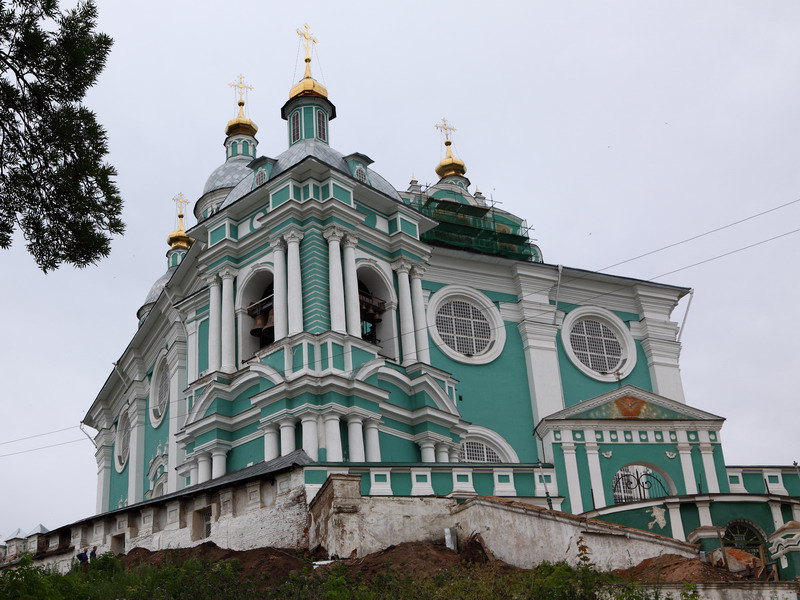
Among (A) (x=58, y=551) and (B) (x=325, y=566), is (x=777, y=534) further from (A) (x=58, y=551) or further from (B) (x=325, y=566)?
(A) (x=58, y=551)

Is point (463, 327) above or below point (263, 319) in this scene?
above

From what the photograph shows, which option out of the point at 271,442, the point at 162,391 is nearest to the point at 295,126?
the point at 162,391

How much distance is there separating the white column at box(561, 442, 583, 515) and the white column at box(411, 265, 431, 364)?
4937 mm

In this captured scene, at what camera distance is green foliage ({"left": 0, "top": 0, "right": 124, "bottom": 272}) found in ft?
37.8

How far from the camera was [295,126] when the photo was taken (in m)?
29.8

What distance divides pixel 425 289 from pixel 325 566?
1515 cm

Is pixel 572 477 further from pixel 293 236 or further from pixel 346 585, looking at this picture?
pixel 346 585

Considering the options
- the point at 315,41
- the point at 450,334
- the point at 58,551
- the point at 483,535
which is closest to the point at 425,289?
the point at 450,334

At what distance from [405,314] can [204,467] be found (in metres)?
5.72

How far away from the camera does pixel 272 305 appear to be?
26672 mm

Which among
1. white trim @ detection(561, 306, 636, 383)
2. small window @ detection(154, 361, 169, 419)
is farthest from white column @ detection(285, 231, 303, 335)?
small window @ detection(154, 361, 169, 419)

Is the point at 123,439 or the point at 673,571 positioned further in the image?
the point at 123,439

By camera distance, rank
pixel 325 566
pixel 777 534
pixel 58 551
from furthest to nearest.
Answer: pixel 58 551, pixel 777 534, pixel 325 566

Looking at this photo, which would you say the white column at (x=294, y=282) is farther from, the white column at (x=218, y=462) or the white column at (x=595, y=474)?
the white column at (x=595, y=474)
